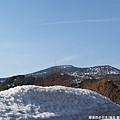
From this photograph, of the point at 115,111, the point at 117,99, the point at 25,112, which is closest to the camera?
the point at 25,112

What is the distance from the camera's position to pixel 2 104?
9.28 meters

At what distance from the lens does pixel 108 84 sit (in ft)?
54.9

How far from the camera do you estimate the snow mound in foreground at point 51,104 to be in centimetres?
909

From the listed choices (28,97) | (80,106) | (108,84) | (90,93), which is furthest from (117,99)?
(28,97)

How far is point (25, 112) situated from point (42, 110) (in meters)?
0.68

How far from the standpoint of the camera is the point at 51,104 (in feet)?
33.1

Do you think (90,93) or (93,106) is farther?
(90,93)

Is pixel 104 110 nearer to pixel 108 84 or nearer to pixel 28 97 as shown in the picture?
pixel 28 97

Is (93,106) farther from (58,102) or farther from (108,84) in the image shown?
(108,84)

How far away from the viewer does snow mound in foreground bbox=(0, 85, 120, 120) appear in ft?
29.8

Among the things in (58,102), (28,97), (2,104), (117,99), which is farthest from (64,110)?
(117,99)

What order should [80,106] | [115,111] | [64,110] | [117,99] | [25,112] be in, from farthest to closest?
1. [117,99]
2. [115,111]
3. [80,106]
4. [64,110]
5. [25,112]

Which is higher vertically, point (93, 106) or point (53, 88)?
point (53, 88)

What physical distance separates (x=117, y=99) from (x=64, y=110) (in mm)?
7152
